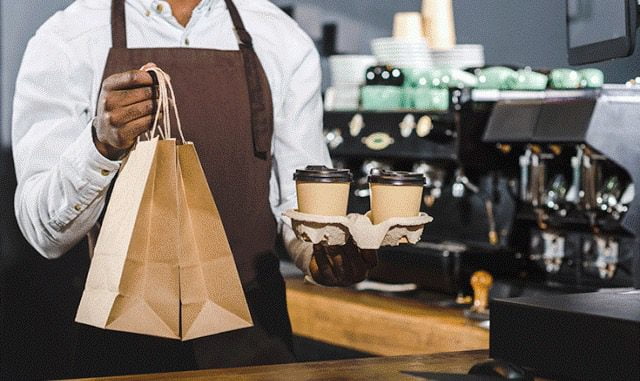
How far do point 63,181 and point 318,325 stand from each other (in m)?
2.00

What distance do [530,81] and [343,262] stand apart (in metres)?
A: 1.83

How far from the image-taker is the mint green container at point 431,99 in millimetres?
3916

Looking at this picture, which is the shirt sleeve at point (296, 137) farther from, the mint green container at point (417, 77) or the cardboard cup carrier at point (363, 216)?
the mint green container at point (417, 77)

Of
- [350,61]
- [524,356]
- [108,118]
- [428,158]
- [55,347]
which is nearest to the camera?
[524,356]

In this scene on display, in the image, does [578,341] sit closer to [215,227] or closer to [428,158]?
[215,227]

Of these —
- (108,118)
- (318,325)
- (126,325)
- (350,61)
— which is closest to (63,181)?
(108,118)

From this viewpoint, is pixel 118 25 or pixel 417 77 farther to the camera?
pixel 417 77

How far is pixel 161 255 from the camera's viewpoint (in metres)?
1.80

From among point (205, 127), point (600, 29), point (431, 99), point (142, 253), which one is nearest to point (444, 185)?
point (431, 99)

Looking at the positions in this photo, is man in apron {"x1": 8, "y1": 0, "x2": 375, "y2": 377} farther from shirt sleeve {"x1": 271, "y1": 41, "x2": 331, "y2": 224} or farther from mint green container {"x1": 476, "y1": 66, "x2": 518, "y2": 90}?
mint green container {"x1": 476, "y1": 66, "x2": 518, "y2": 90}

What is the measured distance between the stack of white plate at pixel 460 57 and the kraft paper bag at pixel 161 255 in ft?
8.10

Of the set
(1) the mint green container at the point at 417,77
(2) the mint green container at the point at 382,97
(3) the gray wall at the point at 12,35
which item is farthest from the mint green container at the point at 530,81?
(3) the gray wall at the point at 12,35

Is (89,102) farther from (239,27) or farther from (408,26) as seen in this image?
(408,26)

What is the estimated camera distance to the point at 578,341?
5.33ft
